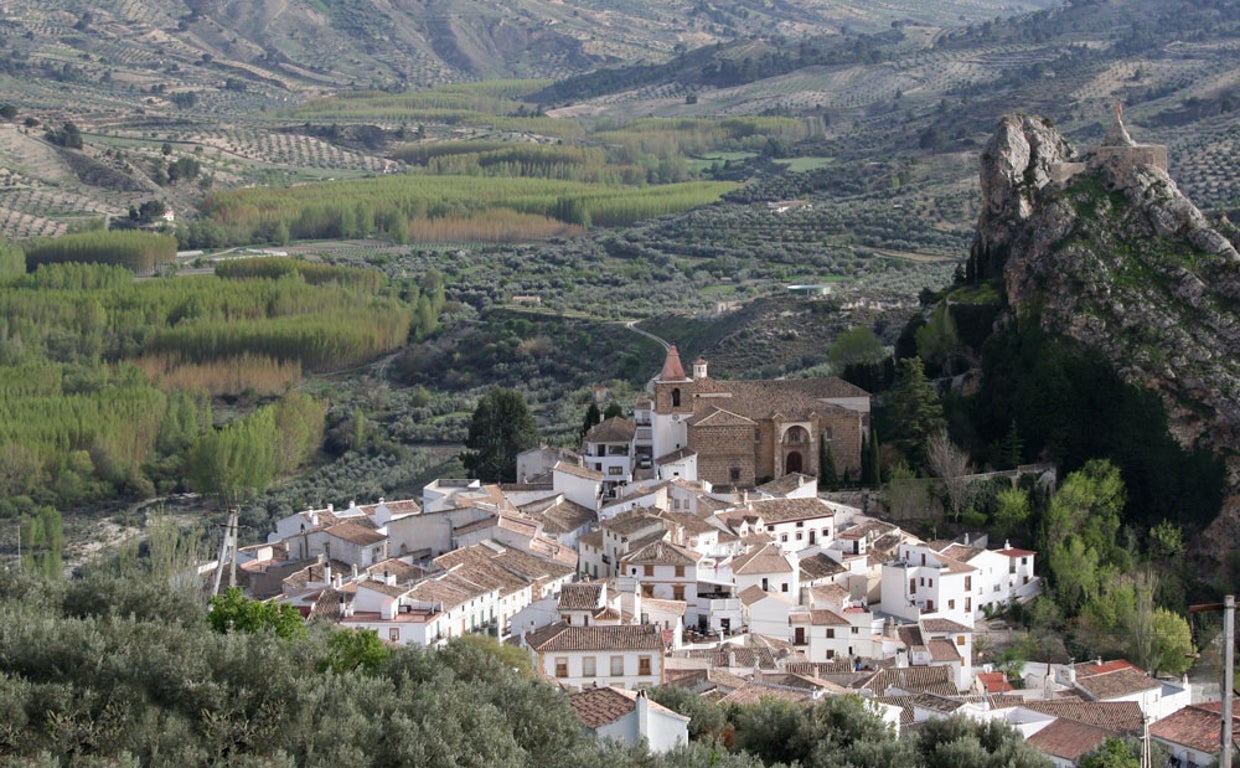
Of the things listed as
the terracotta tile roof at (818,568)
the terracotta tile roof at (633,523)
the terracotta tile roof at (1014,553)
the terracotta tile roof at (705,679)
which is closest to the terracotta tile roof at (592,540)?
the terracotta tile roof at (633,523)

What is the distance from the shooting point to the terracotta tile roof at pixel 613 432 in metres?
61.6

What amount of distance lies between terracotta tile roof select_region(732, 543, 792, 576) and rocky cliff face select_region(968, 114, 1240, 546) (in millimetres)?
11951

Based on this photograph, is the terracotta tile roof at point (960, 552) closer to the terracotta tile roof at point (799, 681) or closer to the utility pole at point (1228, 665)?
the terracotta tile roof at point (799, 681)

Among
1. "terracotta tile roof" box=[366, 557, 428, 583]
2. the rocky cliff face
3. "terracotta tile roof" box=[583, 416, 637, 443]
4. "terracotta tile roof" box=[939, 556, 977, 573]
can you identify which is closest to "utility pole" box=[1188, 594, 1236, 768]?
"terracotta tile roof" box=[939, 556, 977, 573]

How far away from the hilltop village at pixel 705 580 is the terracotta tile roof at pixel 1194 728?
82 millimetres

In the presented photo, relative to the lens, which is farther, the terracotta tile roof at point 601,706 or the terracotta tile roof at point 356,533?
the terracotta tile roof at point 356,533

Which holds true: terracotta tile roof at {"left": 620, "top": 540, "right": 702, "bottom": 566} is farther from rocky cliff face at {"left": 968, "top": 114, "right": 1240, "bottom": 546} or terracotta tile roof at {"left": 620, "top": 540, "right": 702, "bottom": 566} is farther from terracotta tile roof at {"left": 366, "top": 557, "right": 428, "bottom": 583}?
rocky cliff face at {"left": 968, "top": 114, "right": 1240, "bottom": 546}

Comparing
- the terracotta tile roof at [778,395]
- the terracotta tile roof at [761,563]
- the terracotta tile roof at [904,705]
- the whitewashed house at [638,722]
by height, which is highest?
the terracotta tile roof at [778,395]

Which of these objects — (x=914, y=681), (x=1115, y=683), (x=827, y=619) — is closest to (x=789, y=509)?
(x=827, y=619)

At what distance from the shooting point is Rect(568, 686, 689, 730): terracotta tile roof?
3588 cm

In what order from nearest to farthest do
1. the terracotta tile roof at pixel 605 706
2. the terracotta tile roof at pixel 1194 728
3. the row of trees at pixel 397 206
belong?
the terracotta tile roof at pixel 605 706, the terracotta tile roof at pixel 1194 728, the row of trees at pixel 397 206

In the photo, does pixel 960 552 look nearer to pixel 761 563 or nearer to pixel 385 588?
pixel 761 563

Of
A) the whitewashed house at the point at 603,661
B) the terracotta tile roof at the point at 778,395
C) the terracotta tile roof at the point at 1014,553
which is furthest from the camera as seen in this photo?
the terracotta tile roof at the point at 778,395

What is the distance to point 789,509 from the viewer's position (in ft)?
181
